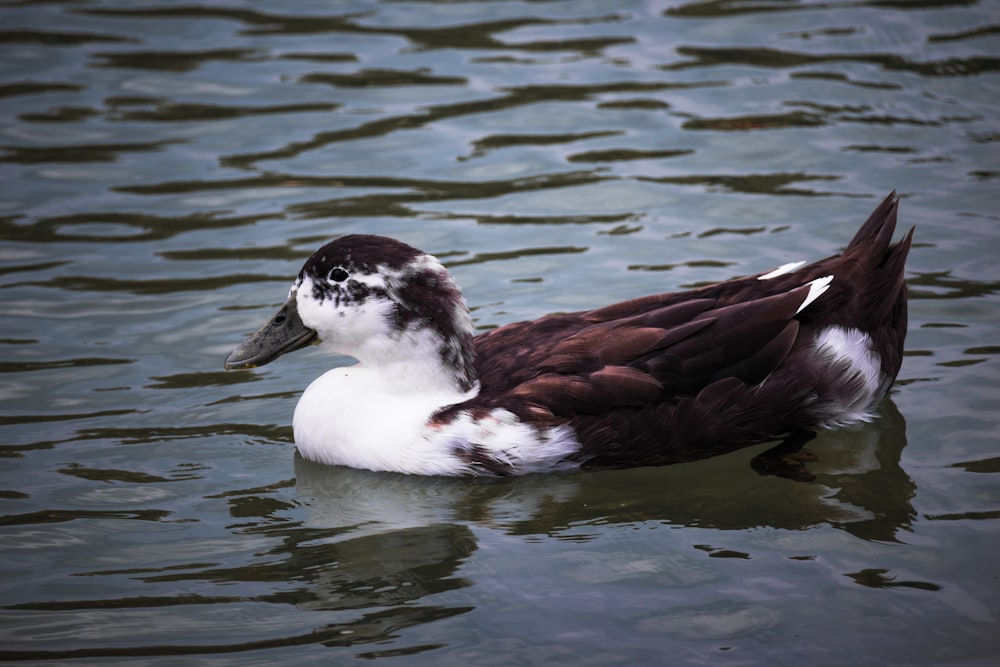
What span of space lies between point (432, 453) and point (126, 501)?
1.65 m

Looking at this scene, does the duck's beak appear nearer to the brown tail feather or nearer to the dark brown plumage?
the dark brown plumage

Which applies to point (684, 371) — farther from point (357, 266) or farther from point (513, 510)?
point (357, 266)

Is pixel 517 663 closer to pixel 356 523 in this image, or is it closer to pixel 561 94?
pixel 356 523

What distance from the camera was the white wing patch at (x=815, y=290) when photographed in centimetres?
692

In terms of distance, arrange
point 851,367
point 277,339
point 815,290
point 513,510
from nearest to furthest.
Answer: point 513,510 → point 815,290 → point 851,367 → point 277,339

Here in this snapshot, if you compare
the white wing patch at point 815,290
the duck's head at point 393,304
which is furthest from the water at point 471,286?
the white wing patch at point 815,290

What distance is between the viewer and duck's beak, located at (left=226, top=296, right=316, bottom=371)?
7297 millimetres

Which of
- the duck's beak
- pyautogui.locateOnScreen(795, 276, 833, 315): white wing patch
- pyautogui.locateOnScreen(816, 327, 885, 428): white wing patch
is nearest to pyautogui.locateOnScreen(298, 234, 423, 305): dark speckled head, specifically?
the duck's beak

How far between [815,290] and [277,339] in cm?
298

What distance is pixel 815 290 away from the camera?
6.96 m

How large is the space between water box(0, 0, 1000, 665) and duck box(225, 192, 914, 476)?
0.82 feet

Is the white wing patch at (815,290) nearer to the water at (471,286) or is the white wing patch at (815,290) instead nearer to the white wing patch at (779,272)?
the white wing patch at (779,272)

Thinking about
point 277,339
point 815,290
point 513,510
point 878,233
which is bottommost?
point 513,510

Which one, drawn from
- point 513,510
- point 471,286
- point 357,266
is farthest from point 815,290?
point 471,286
